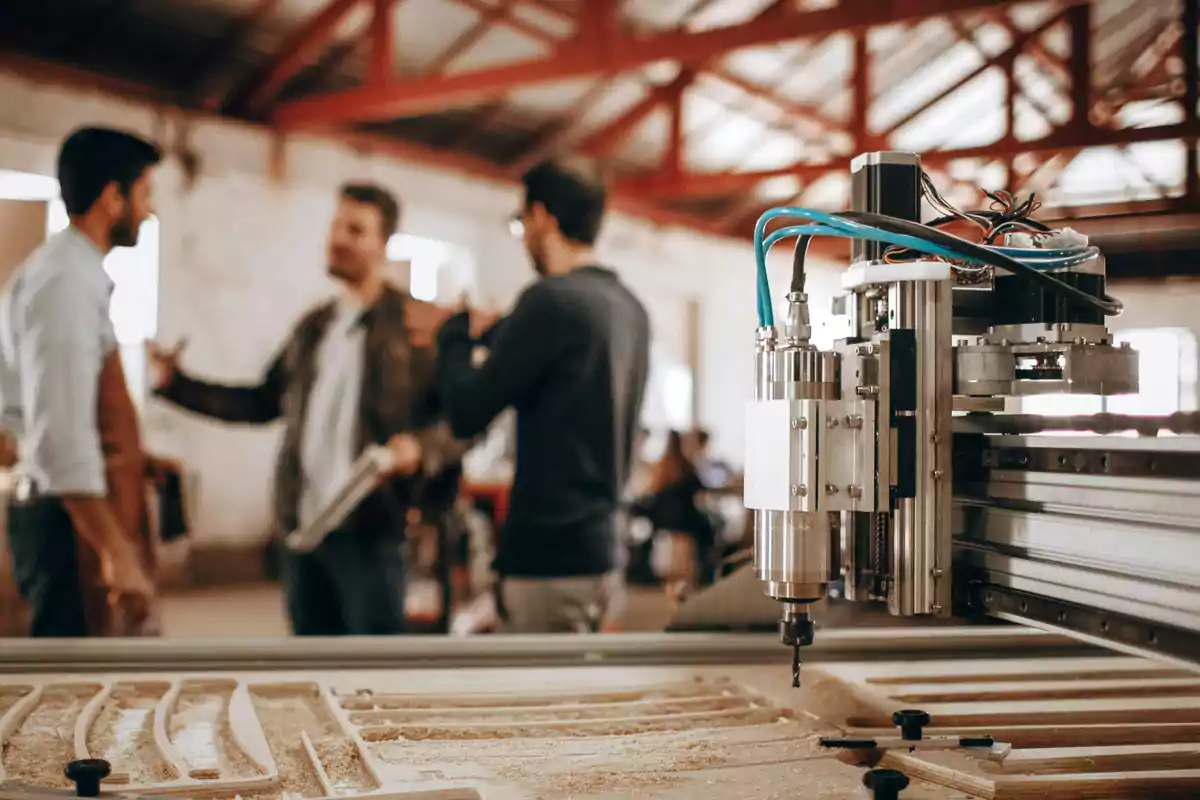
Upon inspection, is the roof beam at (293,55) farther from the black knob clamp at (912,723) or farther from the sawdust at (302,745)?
the black knob clamp at (912,723)

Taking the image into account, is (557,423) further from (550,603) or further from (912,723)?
(912,723)

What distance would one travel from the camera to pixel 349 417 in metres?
2.46

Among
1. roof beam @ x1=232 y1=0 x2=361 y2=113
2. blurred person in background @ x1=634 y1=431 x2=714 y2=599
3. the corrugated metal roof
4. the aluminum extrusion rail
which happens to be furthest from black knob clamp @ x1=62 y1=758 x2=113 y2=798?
roof beam @ x1=232 y1=0 x2=361 y2=113

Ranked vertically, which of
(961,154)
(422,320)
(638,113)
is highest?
(638,113)

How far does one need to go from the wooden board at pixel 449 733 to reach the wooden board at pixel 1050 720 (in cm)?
4

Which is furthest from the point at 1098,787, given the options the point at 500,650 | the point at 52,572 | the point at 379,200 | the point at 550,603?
the point at 379,200

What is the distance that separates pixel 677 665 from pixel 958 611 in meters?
0.37

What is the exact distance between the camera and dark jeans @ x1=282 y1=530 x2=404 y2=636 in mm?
2363

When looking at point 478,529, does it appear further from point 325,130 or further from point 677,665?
point 677,665

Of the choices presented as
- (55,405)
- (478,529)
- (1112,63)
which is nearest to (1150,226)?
(55,405)

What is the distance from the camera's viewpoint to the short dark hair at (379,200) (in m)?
2.60

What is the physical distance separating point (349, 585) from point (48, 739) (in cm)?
151

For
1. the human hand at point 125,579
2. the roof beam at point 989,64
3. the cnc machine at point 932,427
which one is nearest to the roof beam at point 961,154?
the roof beam at point 989,64

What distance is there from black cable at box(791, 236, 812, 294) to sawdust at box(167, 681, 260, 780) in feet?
1.72
